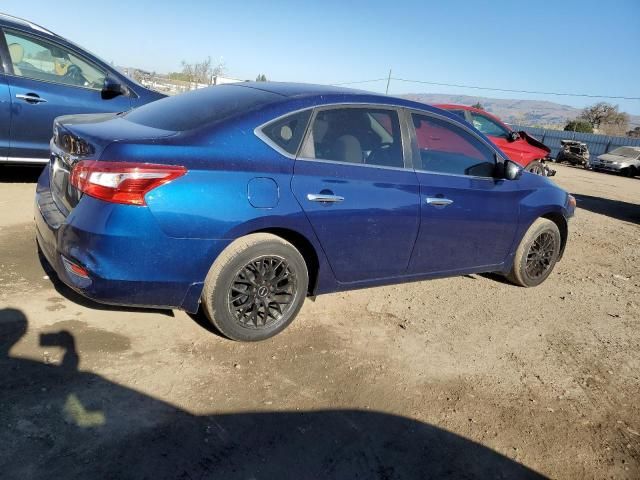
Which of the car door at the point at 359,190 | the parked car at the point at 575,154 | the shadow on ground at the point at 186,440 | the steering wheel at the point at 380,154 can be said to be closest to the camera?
the shadow on ground at the point at 186,440

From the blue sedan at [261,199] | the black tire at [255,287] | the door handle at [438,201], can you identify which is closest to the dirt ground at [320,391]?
the black tire at [255,287]

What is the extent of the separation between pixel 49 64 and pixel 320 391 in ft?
16.8

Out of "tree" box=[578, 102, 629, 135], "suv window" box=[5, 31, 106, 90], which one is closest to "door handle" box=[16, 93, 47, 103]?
"suv window" box=[5, 31, 106, 90]

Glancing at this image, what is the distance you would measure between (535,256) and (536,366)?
5.44 feet

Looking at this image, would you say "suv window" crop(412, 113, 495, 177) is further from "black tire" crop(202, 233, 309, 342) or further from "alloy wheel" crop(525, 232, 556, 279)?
"black tire" crop(202, 233, 309, 342)

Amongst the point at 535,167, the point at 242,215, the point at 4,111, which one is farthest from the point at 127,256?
the point at 535,167

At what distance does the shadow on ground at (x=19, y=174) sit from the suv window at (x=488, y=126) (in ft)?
24.8

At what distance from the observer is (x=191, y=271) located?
2.90 m

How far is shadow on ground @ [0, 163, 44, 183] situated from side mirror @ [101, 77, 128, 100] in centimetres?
123

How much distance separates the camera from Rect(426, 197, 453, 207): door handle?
3.78 metres

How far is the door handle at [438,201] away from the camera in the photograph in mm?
3777

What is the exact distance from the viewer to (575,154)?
28.5m

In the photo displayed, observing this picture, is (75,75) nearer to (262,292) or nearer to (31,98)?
(31,98)

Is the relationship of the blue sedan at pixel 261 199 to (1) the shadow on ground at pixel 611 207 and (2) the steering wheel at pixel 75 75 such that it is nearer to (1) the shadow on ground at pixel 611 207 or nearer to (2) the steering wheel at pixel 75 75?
(2) the steering wheel at pixel 75 75
